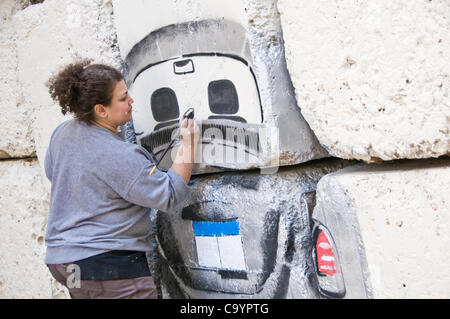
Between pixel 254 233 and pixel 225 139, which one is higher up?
pixel 225 139

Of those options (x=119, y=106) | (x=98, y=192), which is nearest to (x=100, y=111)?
(x=119, y=106)

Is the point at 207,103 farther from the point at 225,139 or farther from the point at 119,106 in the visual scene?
the point at 119,106

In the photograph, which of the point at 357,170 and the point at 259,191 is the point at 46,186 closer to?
the point at 259,191

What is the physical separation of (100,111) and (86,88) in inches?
3.2

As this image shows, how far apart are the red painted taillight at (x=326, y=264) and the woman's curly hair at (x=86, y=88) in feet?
2.38

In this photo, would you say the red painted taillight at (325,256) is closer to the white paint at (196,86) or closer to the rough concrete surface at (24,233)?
the white paint at (196,86)

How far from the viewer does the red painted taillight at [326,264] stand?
4.47 ft

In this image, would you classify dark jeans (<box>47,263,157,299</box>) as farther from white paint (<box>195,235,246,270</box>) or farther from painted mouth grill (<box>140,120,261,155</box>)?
painted mouth grill (<box>140,120,261,155</box>)

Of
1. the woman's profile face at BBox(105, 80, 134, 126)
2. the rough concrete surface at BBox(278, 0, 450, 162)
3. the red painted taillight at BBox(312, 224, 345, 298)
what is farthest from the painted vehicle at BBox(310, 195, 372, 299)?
the woman's profile face at BBox(105, 80, 134, 126)

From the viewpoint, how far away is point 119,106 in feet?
5.02

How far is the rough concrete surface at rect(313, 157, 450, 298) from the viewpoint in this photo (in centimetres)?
111

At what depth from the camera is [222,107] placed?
1590 mm

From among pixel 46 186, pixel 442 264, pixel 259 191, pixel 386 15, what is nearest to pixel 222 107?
pixel 259 191
